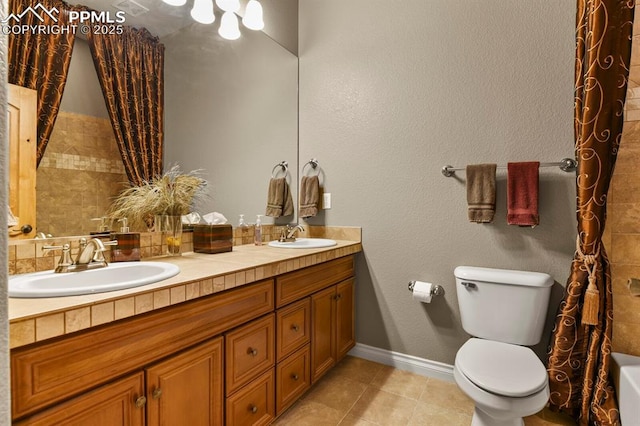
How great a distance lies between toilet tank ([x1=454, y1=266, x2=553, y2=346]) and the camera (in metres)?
1.58

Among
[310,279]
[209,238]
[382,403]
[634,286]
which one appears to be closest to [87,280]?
[209,238]

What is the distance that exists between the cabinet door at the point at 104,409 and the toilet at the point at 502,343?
1.19 m

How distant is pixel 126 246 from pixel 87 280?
0.24 meters

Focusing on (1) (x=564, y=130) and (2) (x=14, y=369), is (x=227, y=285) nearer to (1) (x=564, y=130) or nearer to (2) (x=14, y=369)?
(2) (x=14, y=369)

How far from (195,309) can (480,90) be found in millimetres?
1881

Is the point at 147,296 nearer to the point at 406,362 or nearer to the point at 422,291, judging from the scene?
the point at 422,291

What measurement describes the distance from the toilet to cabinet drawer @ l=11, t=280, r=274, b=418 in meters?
1.03

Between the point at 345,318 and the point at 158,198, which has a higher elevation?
the point at 158,198

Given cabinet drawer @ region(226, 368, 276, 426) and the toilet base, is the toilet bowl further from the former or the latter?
cabinet drawer @ region(226, 368, 276, 426)

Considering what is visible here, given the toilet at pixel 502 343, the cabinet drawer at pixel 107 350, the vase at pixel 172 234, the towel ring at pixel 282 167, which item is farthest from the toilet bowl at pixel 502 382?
the towel ring at pixel 282 167

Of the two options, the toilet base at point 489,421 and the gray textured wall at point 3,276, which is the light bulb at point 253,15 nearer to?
the gray textured wall at point 3,276

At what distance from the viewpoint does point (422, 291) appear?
1928 millimetres

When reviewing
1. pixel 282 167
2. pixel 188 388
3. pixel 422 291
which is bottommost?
pixel 188 388

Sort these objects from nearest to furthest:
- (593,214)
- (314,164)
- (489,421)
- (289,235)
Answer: (489,421) < (593,214) < (289,235) < (314,164)
